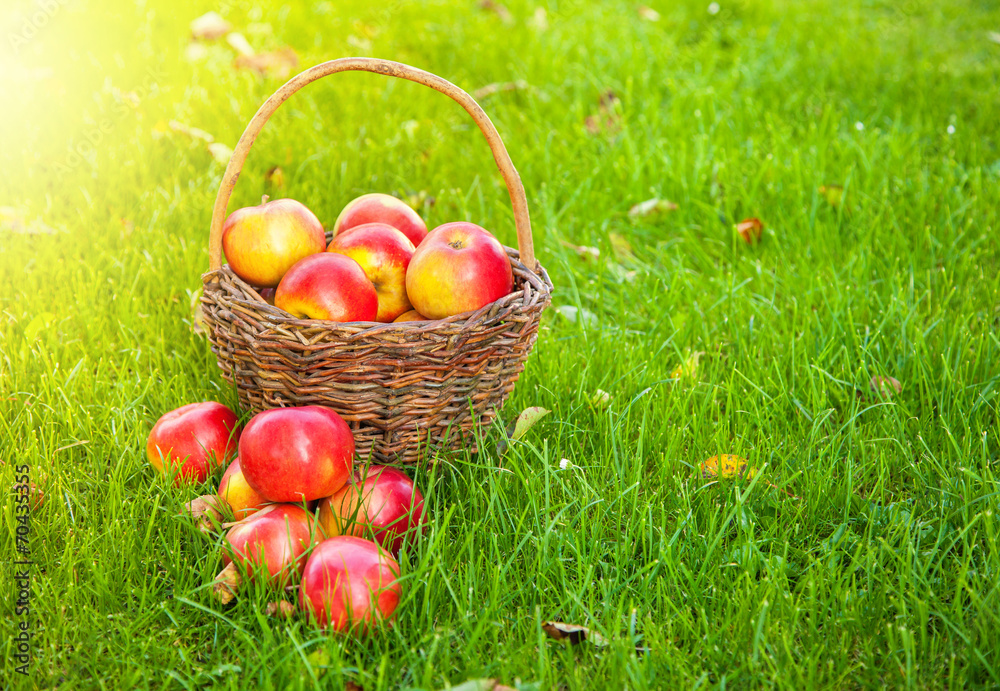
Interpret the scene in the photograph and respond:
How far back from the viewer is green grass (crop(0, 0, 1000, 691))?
4.57ft

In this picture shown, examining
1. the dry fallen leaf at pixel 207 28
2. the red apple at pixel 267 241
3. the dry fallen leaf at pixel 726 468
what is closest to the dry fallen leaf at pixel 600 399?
the dry fallen leaf at pixel 726 468

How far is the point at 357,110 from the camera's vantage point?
360 centimetres

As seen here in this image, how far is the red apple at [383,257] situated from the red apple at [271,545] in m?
0.60

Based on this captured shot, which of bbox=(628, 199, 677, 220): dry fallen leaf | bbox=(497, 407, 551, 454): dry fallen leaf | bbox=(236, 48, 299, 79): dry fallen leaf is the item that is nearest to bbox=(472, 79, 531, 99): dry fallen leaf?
bbox=(236, 48, 299, 79): dry fallen leaf

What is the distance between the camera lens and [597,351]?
7.43 ft

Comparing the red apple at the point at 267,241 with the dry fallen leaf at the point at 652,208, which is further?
the dry fallen leaf at the point at 652,208

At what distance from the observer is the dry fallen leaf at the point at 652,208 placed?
3.03m

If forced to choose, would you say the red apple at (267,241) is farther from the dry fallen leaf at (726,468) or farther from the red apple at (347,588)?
the dry fallen leaf at (726,468)

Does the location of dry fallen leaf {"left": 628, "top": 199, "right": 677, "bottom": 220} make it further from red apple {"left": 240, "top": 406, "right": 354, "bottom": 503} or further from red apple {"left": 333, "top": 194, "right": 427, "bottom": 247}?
red apple {"left": 240, "top": 406, "right": 354, "bottom": 503}

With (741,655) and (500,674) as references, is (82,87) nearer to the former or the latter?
(500,674)

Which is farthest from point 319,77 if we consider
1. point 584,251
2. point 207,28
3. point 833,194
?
point 207,28

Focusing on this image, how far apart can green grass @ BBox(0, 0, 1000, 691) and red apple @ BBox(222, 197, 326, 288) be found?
0.35 meters

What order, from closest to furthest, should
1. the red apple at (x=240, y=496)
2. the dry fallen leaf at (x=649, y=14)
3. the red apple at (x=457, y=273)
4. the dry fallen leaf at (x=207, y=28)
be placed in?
the red apple at (x=240, y=496) < the red apple at (x=457, y=273) < the dry fallen leaf at (x=207, y=28) < the dry fallen leaf at (x=649, y=14)

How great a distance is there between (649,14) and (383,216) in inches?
143
